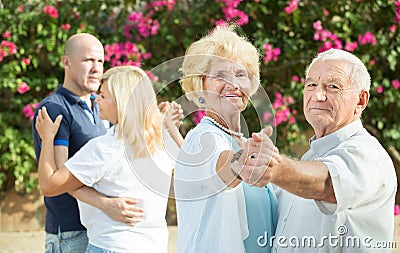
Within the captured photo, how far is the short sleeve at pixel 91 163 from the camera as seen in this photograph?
2527 mm

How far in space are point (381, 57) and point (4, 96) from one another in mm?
3063

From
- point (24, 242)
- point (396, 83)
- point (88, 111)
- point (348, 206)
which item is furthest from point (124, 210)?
point (396, 83)

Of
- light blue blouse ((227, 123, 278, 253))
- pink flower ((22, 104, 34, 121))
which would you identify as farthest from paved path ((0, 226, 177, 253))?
light blue blouse ((227, 123, 278, 253))

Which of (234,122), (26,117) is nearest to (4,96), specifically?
(26,117)

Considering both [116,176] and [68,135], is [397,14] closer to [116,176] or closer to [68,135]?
[68,135]

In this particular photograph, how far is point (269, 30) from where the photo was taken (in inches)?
216

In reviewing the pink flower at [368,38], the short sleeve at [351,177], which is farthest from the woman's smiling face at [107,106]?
the pink flower at [368,38]

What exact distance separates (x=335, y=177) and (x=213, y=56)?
0.59 metres

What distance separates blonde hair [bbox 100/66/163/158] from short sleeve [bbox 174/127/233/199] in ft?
0.89

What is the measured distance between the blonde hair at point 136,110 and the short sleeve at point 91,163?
3.6 inches

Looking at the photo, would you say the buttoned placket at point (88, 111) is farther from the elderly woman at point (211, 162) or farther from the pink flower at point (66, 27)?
the pink flower at point (66, 27)

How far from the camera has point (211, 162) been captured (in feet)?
5.57

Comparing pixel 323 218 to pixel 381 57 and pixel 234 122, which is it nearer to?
pixel 234 122

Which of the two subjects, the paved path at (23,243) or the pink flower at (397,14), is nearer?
the paved path at (23,243)
